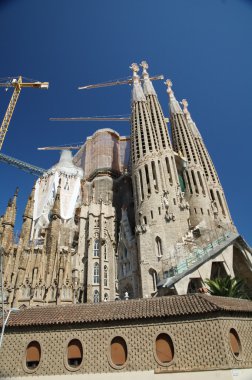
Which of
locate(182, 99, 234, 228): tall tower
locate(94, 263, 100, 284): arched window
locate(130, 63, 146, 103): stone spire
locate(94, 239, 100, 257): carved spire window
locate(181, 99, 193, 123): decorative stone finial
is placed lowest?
locate(94, 263, 100, 284): arched window

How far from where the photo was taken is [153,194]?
3784 centimetres

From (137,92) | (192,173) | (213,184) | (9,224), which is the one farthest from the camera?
(137,92)

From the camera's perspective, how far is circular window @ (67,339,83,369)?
15.7 meters

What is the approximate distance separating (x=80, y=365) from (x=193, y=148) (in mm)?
43023

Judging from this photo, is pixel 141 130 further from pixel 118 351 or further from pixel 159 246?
pixel 118 351

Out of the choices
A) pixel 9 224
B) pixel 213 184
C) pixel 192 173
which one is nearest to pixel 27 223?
pixel 9 224

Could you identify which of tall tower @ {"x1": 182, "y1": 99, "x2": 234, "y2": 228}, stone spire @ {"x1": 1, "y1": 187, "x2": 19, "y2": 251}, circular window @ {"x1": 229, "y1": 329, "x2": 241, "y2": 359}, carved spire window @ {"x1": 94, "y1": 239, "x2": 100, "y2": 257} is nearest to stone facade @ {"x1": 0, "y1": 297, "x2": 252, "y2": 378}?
circular window @ {"x1": 229, "y1": 329, "x2": 241, "y2": 359}

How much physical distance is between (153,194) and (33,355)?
2531 cm

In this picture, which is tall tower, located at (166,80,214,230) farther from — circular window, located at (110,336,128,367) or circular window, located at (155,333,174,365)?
circular window, located at (110,336,128,367)

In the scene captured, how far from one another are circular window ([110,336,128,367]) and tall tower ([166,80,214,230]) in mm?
25494

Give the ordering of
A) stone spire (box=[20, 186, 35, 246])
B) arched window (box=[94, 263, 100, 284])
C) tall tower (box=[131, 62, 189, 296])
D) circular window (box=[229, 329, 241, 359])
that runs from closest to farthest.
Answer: circular window (box=[229, 329, 241, 359]), tall tower (box=[131, 62, 189, 296]), arched window (box=[94, 263, 100, 284]), stone spire (box=[20, 186, 35, 246])

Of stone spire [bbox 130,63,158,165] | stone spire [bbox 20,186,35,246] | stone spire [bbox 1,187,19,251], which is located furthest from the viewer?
stone spire [bbox 130,63,158,165]

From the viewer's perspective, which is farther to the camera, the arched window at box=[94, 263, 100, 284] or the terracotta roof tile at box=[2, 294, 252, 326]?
the arched window at box=[94, 263, 100, 284]

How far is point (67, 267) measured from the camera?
34906mm
